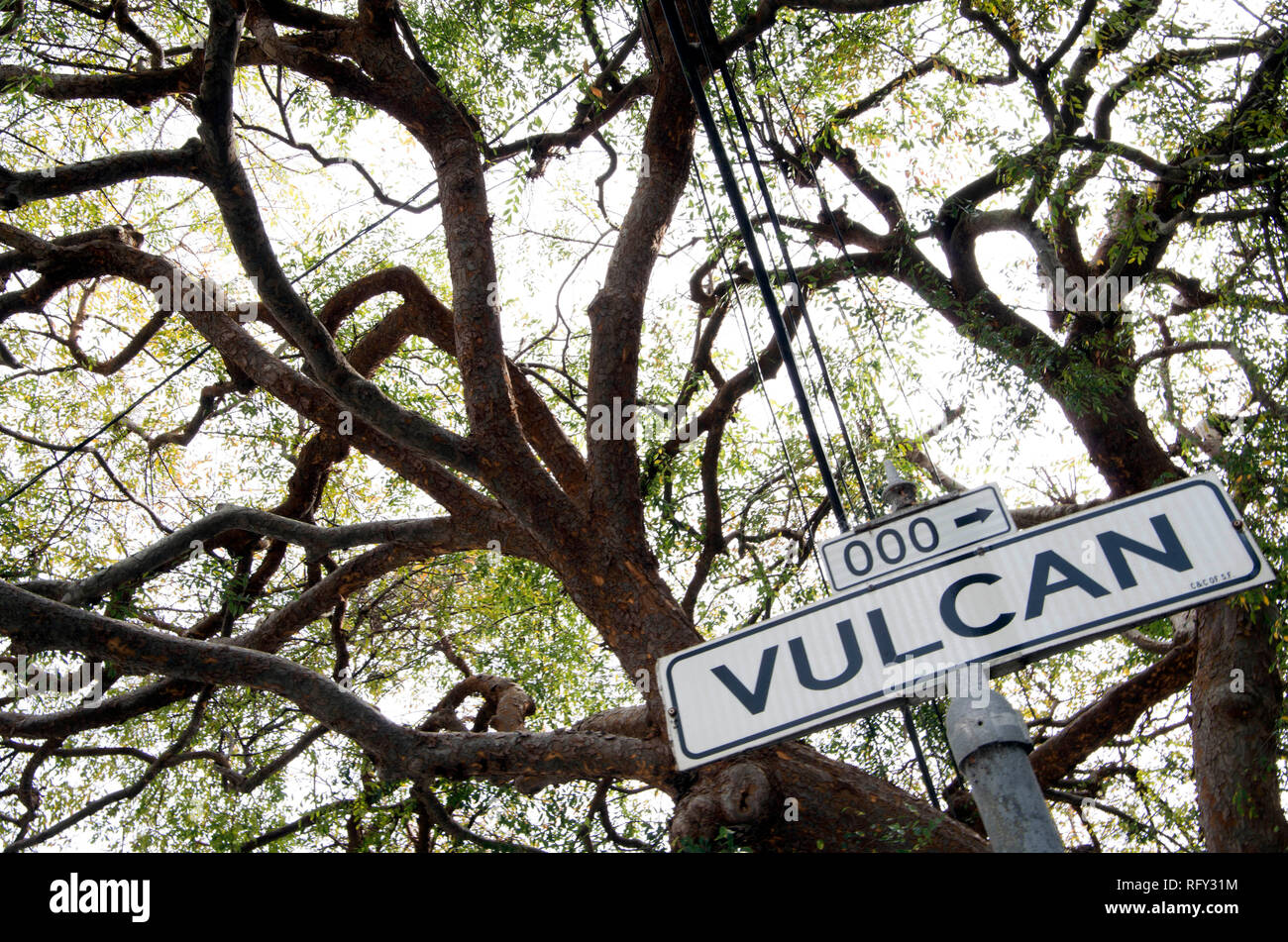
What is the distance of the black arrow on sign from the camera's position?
2.27 m

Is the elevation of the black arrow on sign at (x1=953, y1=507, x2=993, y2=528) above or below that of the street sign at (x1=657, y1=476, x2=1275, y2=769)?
above

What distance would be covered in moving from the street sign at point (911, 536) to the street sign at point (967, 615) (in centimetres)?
35

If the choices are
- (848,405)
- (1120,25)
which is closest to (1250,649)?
(848,405)

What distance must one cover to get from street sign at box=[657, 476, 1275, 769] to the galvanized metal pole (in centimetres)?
10

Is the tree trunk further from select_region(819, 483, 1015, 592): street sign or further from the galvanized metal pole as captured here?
the galvanized metal pole

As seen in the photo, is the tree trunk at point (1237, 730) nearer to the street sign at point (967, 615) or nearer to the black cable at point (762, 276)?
the black cable at point (762, 276)

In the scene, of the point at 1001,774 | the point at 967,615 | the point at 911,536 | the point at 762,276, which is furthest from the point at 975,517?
the point at 762,276

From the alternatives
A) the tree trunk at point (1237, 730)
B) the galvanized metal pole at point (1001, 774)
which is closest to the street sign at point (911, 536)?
the galvanized metal pole at point (1001, 774)

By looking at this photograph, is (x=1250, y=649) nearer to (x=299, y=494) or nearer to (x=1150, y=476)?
(x=1150, y=476)

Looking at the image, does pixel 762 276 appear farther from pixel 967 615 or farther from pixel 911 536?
pixel 967 615

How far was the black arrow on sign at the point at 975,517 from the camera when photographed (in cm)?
227

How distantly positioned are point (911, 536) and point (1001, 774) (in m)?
0.73

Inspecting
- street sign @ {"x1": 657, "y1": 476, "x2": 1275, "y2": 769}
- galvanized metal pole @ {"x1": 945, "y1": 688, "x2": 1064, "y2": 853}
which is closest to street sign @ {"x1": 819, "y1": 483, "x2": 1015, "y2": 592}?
street sign @ {"x1": 657, "y1": 476, "x2": 1275, "y2": 769}

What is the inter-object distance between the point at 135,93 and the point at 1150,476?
7.37m
